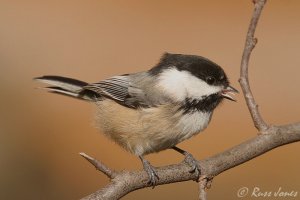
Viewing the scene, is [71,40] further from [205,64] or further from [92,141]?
[205,64]

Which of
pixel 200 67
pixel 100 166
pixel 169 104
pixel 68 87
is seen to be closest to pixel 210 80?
pixel 200 67

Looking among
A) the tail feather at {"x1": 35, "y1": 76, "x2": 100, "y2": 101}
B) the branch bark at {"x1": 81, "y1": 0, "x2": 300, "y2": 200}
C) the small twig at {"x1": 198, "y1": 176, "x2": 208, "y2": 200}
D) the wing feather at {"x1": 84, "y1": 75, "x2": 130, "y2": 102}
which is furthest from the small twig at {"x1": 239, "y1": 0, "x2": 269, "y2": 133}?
the tail feather at {"x1": 35, "y1": 76, "x2": 100, "y2": 101}

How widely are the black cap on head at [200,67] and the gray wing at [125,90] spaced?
221mm

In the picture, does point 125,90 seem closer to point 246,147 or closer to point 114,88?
point 114,88

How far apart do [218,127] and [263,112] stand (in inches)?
15.8

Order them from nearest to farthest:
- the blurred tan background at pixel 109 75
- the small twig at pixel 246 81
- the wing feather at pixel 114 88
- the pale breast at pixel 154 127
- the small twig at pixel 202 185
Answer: the small twig at pixel 202 185
the small twig at pixel 246 81
the pale breast at pixel 154 127
the wing feather at pixel 114 88
the blurred tan background at pixel 109 75

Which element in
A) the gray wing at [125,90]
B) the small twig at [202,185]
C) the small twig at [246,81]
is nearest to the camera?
the small twig at [202,185]

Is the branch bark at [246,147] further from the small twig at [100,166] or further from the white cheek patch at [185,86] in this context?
the white cheek patch at [185,86]

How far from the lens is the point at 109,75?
199 inches

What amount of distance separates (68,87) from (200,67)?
0.75 metres

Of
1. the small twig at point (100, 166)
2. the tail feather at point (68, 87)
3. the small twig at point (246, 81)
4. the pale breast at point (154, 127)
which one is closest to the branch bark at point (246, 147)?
the small twig at point (246, 81)

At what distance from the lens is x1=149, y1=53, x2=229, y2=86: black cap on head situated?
2484mm

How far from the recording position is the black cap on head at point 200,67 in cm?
248

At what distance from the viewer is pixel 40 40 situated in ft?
18.4
